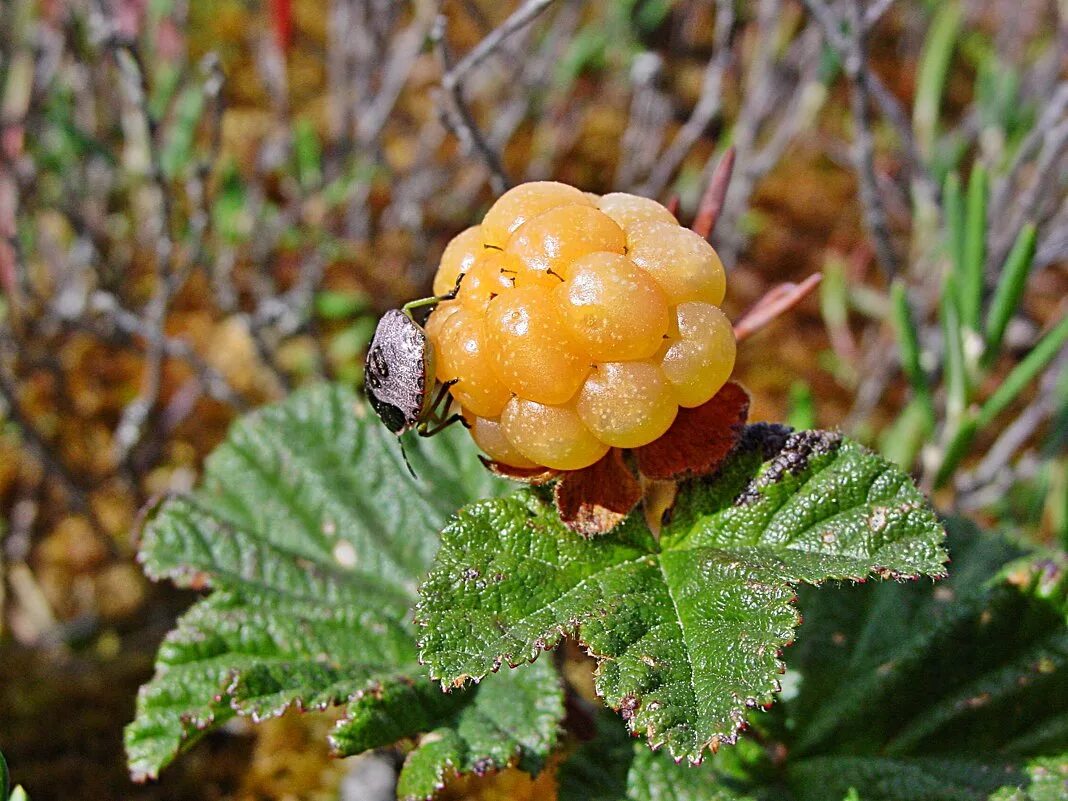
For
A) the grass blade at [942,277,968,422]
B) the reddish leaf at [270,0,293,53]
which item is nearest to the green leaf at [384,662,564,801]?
the grass blade at [942,277,968,422]

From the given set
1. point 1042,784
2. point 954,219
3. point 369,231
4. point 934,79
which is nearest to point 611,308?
point 1042,784

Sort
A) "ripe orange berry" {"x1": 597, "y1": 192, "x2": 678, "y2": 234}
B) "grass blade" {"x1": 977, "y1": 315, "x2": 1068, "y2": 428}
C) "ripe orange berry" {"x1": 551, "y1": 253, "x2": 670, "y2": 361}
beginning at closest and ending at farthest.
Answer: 1. "ripe orange berry" {"x1": 551, "y1": 253, "x2": 670, "y2": 361}
2. "ripe orange berry" {"x1": 597, "y1": 192, "x2": 678, "y2": 234}
3. "grass blade" {"x1": 977, "y1": 315, "x2": 1068, "y2": 428}

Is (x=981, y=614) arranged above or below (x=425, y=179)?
below

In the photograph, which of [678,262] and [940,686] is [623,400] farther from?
[940,686]

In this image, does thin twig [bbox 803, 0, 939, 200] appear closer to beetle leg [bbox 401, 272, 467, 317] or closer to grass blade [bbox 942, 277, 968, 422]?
grass blade [bbox 942, 277, 968, 422]

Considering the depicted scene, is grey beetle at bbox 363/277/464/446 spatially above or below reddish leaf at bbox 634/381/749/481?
above

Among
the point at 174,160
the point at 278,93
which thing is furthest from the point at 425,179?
the point at 174,160

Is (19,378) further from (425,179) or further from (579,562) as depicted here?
(579,562)
